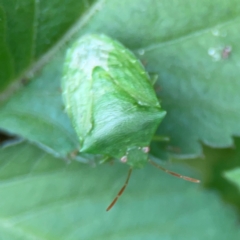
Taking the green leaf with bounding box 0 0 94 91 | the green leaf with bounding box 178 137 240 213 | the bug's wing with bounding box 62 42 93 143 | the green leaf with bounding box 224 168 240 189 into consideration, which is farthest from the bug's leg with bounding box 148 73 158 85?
the green leaf with bounding box 178 137 240 213

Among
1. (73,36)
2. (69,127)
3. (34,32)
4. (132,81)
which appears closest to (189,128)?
(132,81)

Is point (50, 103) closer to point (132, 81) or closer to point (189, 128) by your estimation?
point (132, 81)

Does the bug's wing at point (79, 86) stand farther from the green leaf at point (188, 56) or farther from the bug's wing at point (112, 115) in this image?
the green leaf at point (188, 56)

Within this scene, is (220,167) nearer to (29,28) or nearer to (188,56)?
(188,56)

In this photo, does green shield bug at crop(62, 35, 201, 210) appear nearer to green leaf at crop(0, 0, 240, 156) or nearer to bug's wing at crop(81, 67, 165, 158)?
bug's wing at crop(81, 67, 165, 158)

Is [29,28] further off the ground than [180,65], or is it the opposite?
[29,28]

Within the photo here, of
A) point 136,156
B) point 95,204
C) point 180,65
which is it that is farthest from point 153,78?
point 95,204
